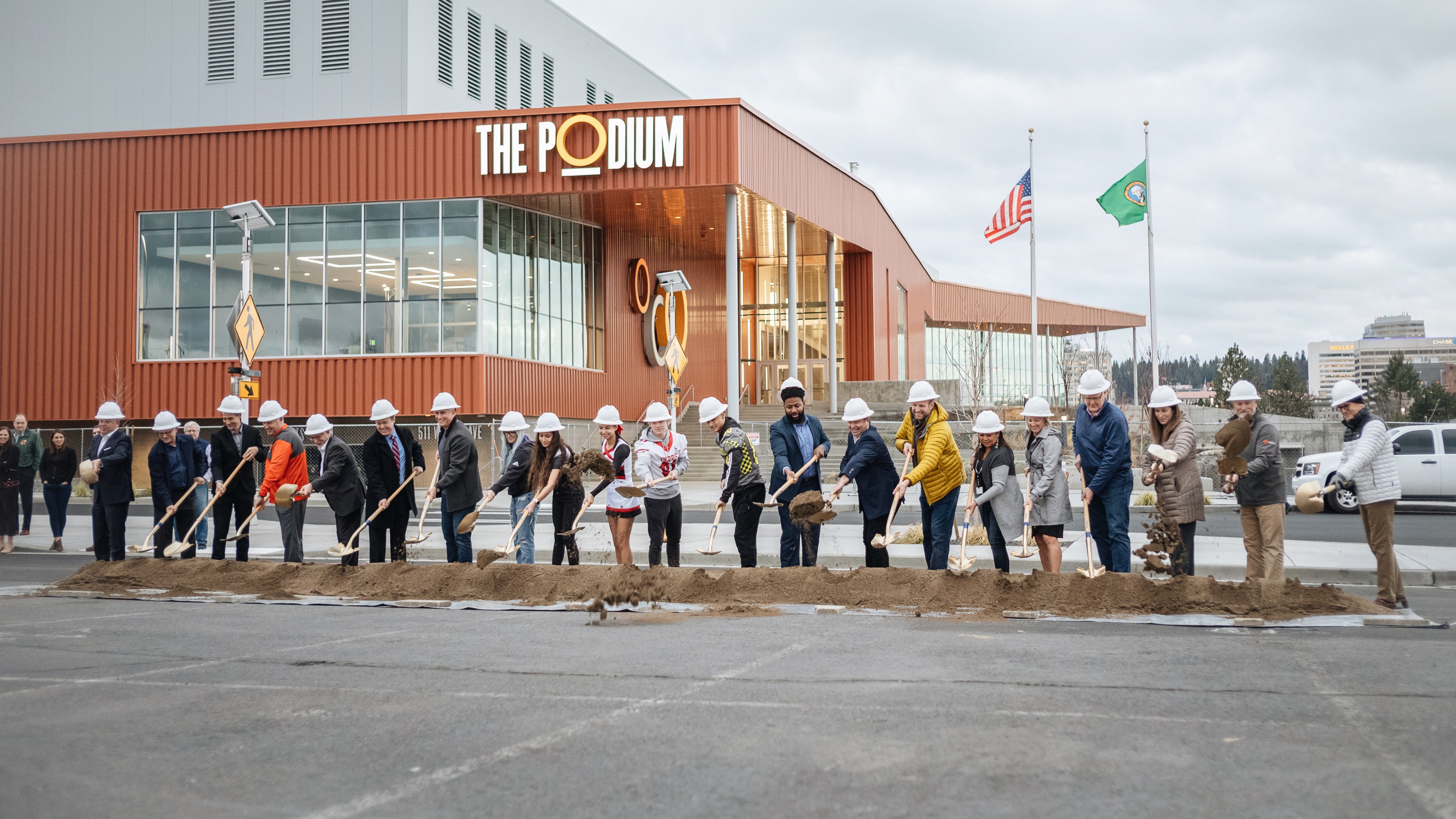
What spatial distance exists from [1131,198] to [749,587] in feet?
83.2

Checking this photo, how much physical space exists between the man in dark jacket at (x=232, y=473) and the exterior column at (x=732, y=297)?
18309mm

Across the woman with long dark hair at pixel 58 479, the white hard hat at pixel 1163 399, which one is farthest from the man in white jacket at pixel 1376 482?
the woman with long dark hair at pixel 58 479

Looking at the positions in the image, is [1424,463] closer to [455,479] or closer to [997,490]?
[997,490]

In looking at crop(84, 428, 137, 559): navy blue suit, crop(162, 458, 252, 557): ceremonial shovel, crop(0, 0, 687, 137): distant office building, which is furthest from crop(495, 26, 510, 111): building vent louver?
crop(162, 458, 252, 557): ceremonial shovel

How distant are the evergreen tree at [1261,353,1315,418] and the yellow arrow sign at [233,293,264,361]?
70.0m

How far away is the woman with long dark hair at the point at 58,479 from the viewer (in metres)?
15.8

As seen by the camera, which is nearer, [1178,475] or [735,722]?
[735,722]

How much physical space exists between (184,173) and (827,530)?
2329 centimetres

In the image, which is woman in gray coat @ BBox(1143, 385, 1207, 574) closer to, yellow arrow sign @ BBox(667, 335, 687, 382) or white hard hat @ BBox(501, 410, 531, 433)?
white hard hat @ BBox(501, 410, 531, 433)

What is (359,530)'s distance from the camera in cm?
1095

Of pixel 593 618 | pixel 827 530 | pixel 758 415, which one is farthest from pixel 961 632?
pixel 758 415

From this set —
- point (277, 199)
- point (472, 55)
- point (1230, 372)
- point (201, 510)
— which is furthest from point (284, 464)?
point (1230, 372)

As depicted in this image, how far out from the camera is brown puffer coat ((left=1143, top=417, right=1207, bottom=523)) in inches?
354

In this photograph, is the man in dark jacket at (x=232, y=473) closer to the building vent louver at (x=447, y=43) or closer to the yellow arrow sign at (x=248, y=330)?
the yellow arrow sign at (x=248, y=330)
